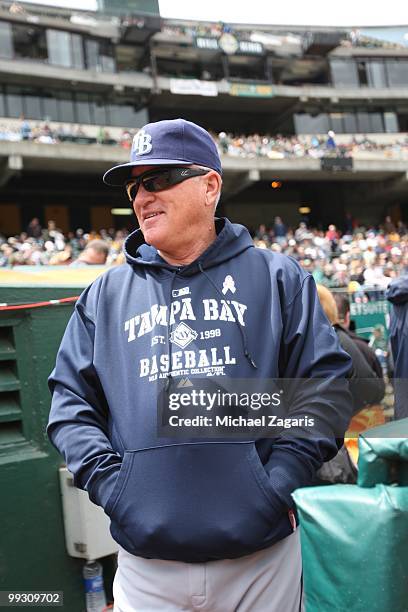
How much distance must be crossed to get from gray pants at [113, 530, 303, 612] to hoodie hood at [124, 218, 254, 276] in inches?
27.8

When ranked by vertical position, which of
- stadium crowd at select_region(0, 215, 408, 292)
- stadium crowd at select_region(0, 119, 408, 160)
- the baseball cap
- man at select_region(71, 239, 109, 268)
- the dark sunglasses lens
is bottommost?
the dark sunglasses lens

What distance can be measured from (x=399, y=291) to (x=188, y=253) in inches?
69.7

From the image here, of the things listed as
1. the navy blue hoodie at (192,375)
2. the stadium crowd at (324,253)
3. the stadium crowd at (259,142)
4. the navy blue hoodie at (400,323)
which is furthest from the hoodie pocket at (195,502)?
the stadium crowd at (259,142)

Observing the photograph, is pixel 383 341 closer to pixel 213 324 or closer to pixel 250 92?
pixel 213 324

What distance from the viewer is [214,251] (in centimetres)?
168

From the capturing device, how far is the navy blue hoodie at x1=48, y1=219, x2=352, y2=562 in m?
1.41

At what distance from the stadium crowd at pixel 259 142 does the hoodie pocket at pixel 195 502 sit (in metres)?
25.1

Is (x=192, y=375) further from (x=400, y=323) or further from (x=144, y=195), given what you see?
(x=400, y=323)

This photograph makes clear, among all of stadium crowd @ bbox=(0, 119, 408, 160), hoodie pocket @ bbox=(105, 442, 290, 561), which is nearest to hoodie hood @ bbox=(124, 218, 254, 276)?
hoodie pocket @ bbox=(105, 442, 290, 561)

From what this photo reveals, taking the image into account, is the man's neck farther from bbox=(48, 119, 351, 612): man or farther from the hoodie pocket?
the hoodie pocket

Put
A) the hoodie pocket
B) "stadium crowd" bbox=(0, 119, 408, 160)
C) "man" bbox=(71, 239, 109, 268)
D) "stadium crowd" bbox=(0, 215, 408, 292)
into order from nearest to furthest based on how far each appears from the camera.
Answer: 1. the hoodie pocket
2. "man" bbox=(71, 239, 109, 268)
3. "stadium crowd" bbox=(0, 215, 408, 292)
4. "stadium crowd" bbox=(0, 119, 408, 160)

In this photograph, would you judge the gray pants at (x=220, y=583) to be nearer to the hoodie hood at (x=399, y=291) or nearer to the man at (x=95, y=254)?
the hoodie hood at (x=399, y=291)

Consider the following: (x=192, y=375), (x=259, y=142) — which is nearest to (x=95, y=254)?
(x=192, y=375)

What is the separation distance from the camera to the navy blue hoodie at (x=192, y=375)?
141 centimetres
